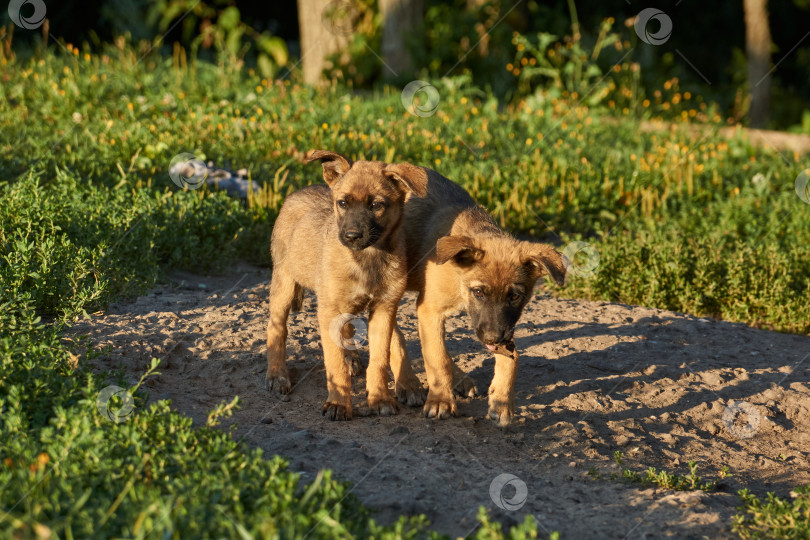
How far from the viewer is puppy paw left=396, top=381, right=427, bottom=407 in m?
5.09

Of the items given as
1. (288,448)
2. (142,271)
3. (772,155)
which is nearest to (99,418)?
(288,448)

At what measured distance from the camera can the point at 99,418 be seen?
3570mm

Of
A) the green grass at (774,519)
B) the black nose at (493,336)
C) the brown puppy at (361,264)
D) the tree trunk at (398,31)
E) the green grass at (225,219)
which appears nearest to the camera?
the green grass at (225,219)

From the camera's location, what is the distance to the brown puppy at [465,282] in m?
4.47

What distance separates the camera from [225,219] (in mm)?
7383

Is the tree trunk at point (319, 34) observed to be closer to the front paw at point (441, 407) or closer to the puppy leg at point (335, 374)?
the puppy leg at point (335, 374)

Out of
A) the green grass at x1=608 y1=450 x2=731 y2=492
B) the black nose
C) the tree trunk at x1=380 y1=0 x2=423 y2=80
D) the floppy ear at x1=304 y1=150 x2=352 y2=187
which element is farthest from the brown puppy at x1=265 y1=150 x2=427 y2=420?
the tree trunk at x1=380 y1=0 x2=423 y2=80

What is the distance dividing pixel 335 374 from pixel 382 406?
0.35m

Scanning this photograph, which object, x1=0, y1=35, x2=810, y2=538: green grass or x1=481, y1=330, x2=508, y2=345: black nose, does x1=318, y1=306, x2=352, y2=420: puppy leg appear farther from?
x1=0, y1=35, x2=810, y2=538: green grass

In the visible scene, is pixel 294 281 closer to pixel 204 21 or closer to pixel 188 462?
pixel 188 462

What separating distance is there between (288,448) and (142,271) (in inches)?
108

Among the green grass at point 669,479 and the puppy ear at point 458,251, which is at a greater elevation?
the puppy ear at point 458,251

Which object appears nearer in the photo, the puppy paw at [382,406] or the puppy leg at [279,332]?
the puppy paw at [382,406]

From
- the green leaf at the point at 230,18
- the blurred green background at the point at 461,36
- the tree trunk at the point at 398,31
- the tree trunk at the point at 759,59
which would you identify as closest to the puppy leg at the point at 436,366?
the blurred green background at the point at 461,36
